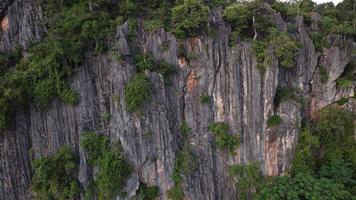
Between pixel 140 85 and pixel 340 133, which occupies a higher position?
pixel 140 85

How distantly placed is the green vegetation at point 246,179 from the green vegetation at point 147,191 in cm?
415

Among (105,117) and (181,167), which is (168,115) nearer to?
(181,167)

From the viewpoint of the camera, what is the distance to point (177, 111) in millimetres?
17688

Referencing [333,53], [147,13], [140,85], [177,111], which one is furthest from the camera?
[333,53]

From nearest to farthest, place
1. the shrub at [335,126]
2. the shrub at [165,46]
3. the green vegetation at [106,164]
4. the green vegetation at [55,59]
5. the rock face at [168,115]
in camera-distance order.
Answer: the green vegetation at [55,59] → the green vegetation at [106,164] → the rock face at [168,115] → the shrub at [165,46] → the shrub at [335,126]

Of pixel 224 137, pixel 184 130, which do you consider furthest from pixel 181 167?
pixel 224 137

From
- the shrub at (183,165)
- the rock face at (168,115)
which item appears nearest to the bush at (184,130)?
the rock face at (168,115)

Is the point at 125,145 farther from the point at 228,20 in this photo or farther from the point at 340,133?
the point at 340,133

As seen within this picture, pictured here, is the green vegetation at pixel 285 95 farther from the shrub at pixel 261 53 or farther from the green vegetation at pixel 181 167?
the green vegetation at pixel 181 167

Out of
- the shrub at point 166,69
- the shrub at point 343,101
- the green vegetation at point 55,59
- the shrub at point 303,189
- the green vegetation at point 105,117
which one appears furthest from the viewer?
the shrub at point 343,101

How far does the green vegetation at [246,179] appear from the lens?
58.2ft

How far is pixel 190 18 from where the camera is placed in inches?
674

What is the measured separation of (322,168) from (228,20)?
966 cm

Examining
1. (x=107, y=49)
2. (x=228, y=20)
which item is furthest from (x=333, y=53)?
(x=107, y=49)
